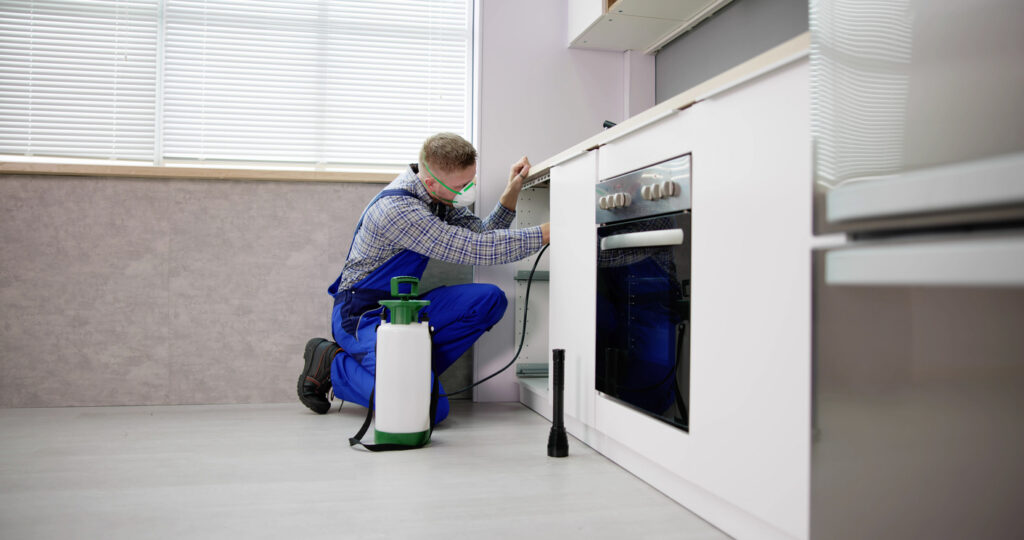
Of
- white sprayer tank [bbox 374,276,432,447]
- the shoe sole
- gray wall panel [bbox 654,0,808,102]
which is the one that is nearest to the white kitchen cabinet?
white sprayer tank [bbox 374,276,432,447]

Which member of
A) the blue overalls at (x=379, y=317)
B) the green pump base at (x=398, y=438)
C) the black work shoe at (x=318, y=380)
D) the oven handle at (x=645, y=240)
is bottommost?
the green pump base at (x=398, y=438)

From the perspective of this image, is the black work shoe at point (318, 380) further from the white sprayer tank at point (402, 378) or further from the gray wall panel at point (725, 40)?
the gray wall panel at point (725, 40)

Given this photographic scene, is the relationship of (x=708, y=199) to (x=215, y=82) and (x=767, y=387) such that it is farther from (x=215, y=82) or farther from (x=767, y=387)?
(x=215, y=82)

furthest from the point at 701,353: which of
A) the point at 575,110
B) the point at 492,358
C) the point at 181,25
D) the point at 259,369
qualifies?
the point at 181,25

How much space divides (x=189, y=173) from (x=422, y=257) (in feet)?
3.41

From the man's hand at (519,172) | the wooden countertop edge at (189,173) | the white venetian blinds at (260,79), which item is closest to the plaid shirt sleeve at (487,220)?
the man's hand at (519,172)

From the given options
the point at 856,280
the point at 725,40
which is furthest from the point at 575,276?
the point at 856,280

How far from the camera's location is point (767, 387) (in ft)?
3.61

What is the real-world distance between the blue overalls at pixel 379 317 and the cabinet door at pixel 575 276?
0.41m

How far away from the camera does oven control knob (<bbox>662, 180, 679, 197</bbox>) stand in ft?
4.72

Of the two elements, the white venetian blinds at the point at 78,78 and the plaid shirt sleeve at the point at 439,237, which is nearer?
the plaid shirt sleeve at the point at 439,237

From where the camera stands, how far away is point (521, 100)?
9.37ft

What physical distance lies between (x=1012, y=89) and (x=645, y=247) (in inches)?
37.1

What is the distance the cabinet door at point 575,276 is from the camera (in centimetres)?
190
